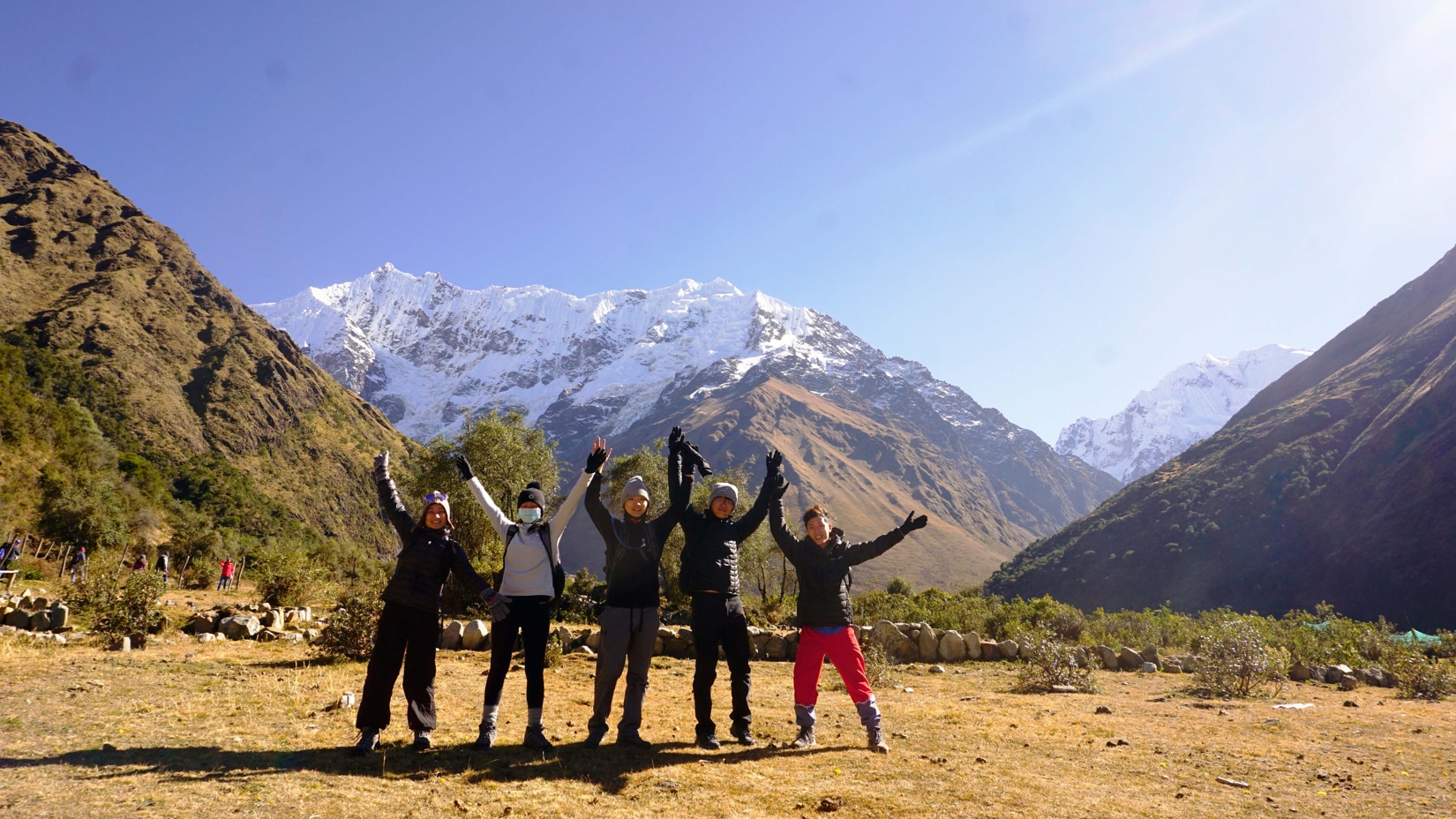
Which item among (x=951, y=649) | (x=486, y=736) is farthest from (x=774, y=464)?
(x=951, y=649)

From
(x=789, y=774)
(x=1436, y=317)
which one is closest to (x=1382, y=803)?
(x=789, y=774)

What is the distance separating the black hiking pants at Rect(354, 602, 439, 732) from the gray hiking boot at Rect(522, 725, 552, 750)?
0.83 m

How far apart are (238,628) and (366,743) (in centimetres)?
988

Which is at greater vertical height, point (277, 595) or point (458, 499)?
point (458, 499)

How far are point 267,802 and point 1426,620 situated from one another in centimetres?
8048

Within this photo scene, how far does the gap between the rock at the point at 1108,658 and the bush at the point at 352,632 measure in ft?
51.5

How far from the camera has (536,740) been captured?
245 inches

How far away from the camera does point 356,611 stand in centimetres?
1096

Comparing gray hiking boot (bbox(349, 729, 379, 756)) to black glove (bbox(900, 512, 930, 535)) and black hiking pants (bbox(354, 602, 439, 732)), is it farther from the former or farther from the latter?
black glove (bbox(900, 512, 930, 535))

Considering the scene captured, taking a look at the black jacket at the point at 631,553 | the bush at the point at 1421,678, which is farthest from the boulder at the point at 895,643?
the black jacket at the point at 631,553

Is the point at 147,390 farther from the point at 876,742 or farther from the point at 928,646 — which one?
the point at 876,742

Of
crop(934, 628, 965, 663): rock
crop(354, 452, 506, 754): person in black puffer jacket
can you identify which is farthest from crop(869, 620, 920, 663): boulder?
crop(354, 452, 506, 754): person in black puffer jacket

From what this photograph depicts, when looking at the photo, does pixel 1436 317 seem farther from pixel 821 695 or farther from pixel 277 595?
pixel 277 595

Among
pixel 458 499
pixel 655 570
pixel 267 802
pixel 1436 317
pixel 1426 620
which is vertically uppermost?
pixel 1436 317
